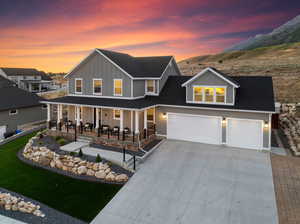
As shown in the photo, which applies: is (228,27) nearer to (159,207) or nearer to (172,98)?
(172,98)

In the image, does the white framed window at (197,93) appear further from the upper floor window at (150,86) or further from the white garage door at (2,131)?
the white garage door at (2,131)

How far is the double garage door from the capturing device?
13.9 m

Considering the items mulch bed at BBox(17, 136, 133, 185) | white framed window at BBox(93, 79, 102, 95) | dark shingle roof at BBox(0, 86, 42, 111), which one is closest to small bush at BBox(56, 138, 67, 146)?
mulch bed at BBox(17, 136, 133, 185)

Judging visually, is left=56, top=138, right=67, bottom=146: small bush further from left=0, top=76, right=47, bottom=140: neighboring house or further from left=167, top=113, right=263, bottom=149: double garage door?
left=0, top=76, right=47, bottom=140: neighboring house

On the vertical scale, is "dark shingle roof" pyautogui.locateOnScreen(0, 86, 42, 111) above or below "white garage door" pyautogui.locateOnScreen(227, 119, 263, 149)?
above

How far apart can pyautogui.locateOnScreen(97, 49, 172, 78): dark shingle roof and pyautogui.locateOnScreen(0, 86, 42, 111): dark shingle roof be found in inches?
560

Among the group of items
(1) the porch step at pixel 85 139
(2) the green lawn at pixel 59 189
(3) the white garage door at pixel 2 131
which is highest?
(1) the porch step at pixel 85 139

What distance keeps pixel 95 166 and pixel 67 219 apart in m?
3.74

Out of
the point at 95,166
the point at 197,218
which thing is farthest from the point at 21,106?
the point at 197,218

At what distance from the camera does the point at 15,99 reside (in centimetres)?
2498

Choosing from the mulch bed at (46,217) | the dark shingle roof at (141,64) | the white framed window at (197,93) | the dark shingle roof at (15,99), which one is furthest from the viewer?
the dark shingle roof at (15,99)

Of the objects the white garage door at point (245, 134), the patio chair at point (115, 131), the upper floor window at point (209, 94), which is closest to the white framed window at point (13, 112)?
the patio chair at point (115, 131)

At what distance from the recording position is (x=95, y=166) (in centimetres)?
1141

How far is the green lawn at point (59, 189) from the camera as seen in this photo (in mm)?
8570
